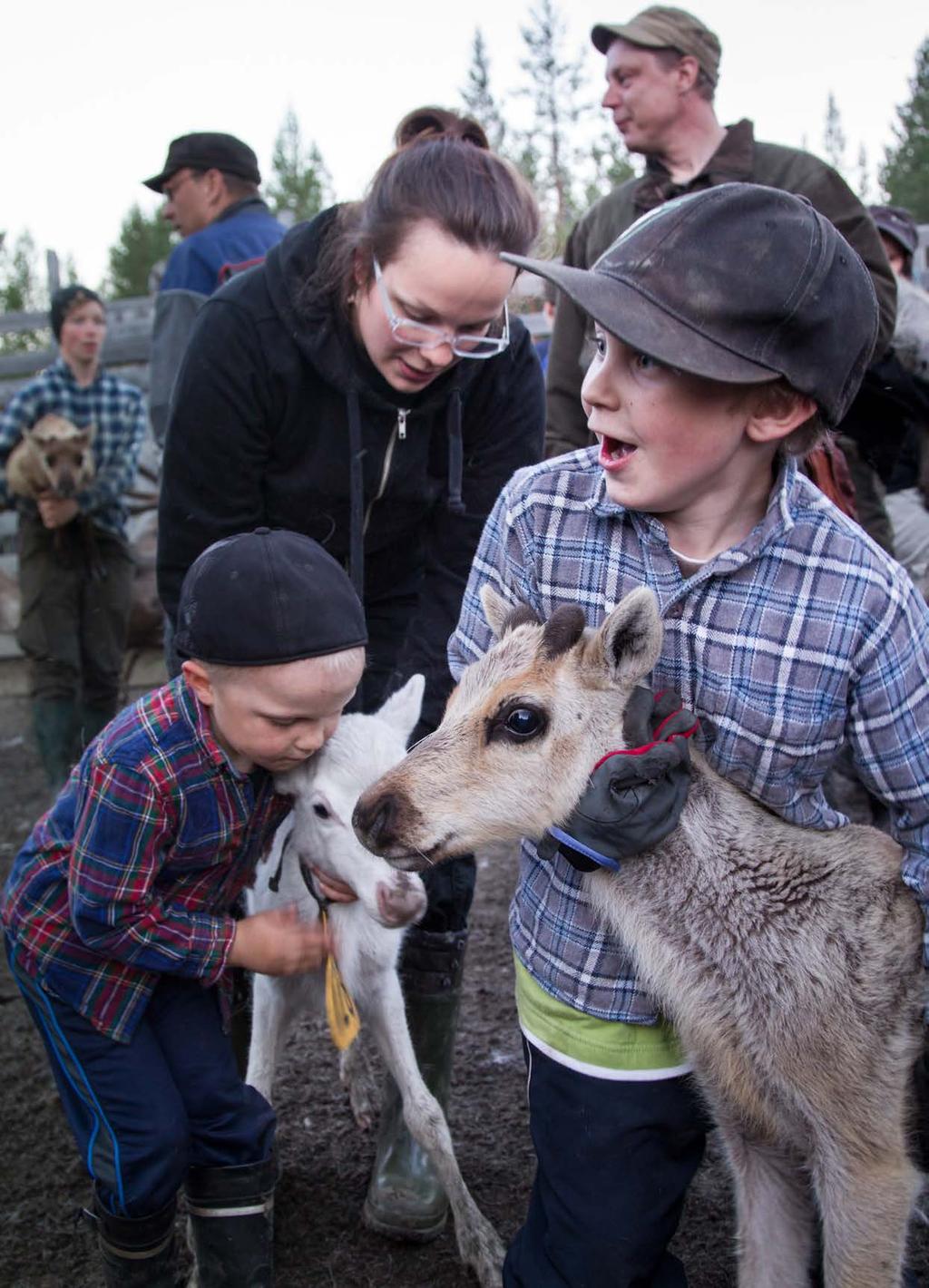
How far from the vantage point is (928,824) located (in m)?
2.48

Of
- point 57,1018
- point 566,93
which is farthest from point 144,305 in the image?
point 566,93

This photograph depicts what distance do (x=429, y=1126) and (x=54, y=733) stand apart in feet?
17.1

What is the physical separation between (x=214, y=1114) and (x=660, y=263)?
7.30 feet

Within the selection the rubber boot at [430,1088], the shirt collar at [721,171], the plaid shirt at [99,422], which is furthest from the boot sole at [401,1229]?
the plaid shirt at [99,422]

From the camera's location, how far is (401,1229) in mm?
3535

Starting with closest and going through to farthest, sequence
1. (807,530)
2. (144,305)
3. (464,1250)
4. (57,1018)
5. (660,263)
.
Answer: (660,263) → (807,530) → (57,1018) → (464,1250) → (144,305)

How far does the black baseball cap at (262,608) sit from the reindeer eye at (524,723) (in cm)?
53

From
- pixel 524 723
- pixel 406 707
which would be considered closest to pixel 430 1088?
pixel 406 707

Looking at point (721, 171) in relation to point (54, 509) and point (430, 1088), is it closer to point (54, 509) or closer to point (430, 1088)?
point (430, 1088)

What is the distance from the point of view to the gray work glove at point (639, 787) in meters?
2.39

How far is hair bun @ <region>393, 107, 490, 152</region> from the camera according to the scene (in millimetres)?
3771

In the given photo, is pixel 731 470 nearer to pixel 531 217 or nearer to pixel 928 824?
pixel 928 824

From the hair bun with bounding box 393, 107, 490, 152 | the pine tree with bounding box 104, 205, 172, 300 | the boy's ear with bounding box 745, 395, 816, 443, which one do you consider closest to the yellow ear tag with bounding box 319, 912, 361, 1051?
the boy's ear with bounding box 745, 395, 816, 443

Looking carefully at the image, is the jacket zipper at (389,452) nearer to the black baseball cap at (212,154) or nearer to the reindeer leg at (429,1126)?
the reindeer leg at (429,1126)
